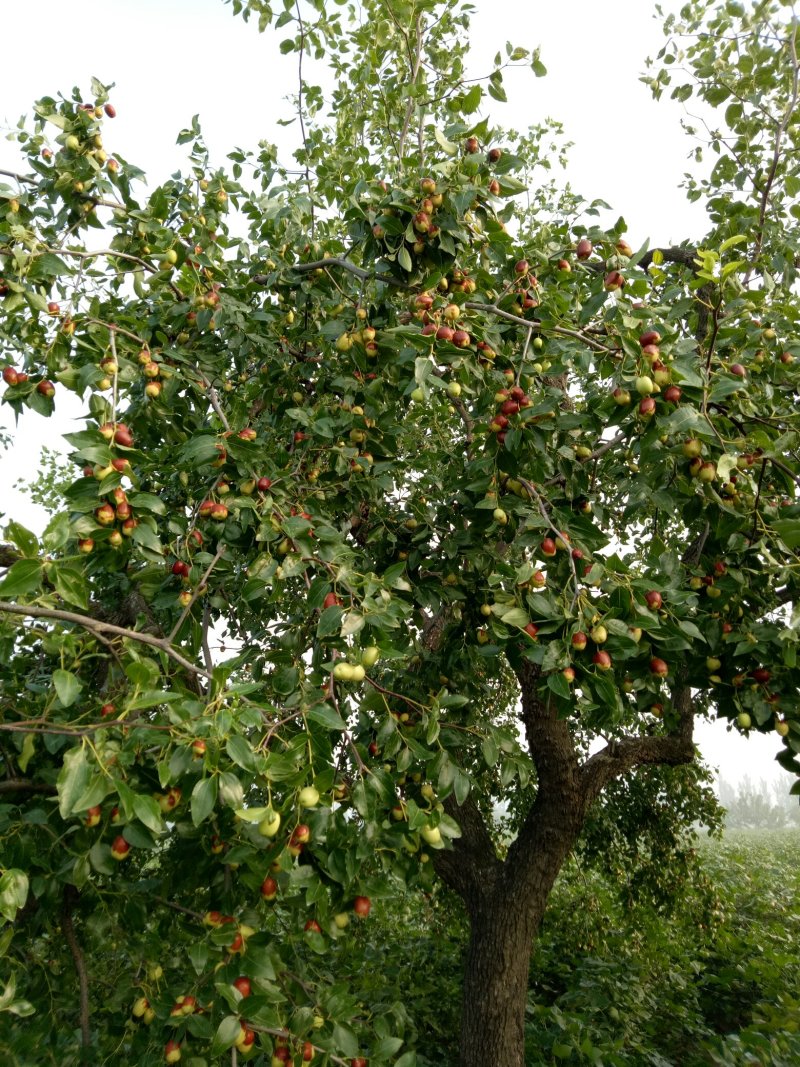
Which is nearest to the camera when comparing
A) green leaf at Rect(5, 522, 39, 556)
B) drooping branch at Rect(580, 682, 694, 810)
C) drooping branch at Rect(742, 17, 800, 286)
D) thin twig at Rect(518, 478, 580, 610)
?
green leaf at Rect(5, 522, 39, 556)

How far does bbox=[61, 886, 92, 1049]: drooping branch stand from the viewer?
1883 mm

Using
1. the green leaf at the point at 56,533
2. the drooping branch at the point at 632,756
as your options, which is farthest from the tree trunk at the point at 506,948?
the green leaf at the point at 56,533

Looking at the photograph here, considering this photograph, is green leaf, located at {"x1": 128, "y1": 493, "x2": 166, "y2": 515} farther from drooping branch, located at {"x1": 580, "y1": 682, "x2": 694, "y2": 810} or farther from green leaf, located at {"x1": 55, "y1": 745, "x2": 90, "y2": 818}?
drooping branch, located at {"x1": 580, "y1": 682, "x2": 694, "y2": 810}

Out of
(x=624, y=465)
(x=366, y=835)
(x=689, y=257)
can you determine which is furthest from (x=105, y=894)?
(x=689, y=257)

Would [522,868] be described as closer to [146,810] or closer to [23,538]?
[146,810]

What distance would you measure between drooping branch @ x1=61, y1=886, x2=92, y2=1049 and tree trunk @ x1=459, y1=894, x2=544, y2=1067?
245 cm

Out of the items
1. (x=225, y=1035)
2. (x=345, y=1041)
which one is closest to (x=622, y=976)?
(x=345, y=1041)

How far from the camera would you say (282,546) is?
2.09m

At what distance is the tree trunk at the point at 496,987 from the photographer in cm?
363

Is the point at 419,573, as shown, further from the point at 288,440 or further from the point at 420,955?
the point at 420,955

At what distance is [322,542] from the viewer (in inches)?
82.4

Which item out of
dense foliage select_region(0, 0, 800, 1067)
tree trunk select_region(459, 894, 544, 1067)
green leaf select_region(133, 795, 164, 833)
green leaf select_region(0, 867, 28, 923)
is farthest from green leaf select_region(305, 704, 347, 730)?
tree trunk select_region(459, 894, 544, 1067)

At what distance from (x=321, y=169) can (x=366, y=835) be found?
133 inches

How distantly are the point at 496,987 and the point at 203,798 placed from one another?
10.6ft
